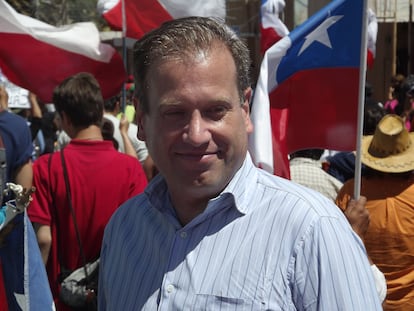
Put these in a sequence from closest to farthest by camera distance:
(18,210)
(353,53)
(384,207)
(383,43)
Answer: (18,210)
(384,207)
(353,53)
(383,43)

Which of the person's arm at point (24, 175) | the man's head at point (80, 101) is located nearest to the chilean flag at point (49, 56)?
the man's head at point (80, 101)

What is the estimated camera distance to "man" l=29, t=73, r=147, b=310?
401cm

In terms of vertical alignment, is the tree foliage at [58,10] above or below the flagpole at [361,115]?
below

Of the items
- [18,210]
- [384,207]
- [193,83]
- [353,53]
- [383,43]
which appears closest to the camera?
[193,83]

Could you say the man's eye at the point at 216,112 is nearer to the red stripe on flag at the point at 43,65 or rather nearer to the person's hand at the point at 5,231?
the person's hand at the point at 5,231

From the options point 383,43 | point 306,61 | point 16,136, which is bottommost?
point 383,43

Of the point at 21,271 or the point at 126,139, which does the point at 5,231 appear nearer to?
the point at 21,271

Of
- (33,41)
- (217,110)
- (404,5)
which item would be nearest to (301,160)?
(33,41)

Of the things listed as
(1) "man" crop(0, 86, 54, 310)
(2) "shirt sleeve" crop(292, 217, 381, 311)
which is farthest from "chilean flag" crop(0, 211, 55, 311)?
(2) "shirt sleeve" crop(292, 217, 381, 311)

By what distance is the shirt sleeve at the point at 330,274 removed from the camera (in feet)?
5.59

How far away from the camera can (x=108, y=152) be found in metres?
4.20

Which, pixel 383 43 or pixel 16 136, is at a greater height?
pixel 16 136

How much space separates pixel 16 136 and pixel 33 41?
5.72 ft

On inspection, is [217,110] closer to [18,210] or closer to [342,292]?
Answer: [342,292]
